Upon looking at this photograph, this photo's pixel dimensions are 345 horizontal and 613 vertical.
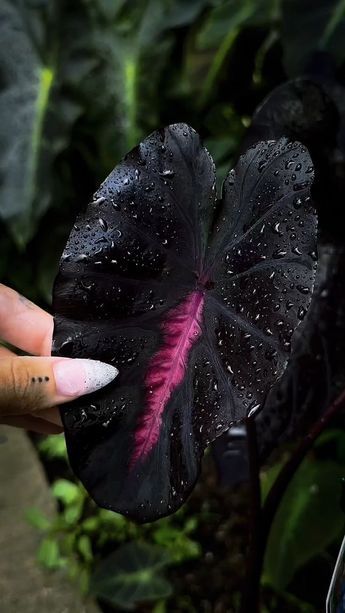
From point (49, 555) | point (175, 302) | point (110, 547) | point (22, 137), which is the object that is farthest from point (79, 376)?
point (22, 137)

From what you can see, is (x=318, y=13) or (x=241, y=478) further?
(x=318, y=13)

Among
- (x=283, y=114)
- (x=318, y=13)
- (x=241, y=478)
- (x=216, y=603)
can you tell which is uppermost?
(x=318, y=13)

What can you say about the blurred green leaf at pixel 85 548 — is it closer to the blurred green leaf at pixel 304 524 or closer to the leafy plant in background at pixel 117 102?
the leafy plant in background at pixel 117 102

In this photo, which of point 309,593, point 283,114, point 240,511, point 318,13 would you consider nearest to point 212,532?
point 240,511

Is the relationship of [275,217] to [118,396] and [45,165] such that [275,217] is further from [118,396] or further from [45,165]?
[45,165]

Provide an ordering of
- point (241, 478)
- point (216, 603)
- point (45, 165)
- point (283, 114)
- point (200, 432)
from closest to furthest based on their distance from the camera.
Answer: point (200, 432), point (283, 114), point (241, 478), point (216, 603), point (45, 165)

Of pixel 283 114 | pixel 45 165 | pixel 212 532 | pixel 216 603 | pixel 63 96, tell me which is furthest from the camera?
pixel 63 96

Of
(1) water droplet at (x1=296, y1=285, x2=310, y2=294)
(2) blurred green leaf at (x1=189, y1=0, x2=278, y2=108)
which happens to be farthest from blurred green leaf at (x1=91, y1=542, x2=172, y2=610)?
(2) blurred green leaf at (x1=189, y1=0, x2=278, y2=108)

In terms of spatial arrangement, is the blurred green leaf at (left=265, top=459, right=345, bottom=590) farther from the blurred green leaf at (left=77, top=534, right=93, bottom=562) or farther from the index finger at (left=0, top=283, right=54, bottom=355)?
the index finger at (left=0, top=283, right=54, bottom=355)
